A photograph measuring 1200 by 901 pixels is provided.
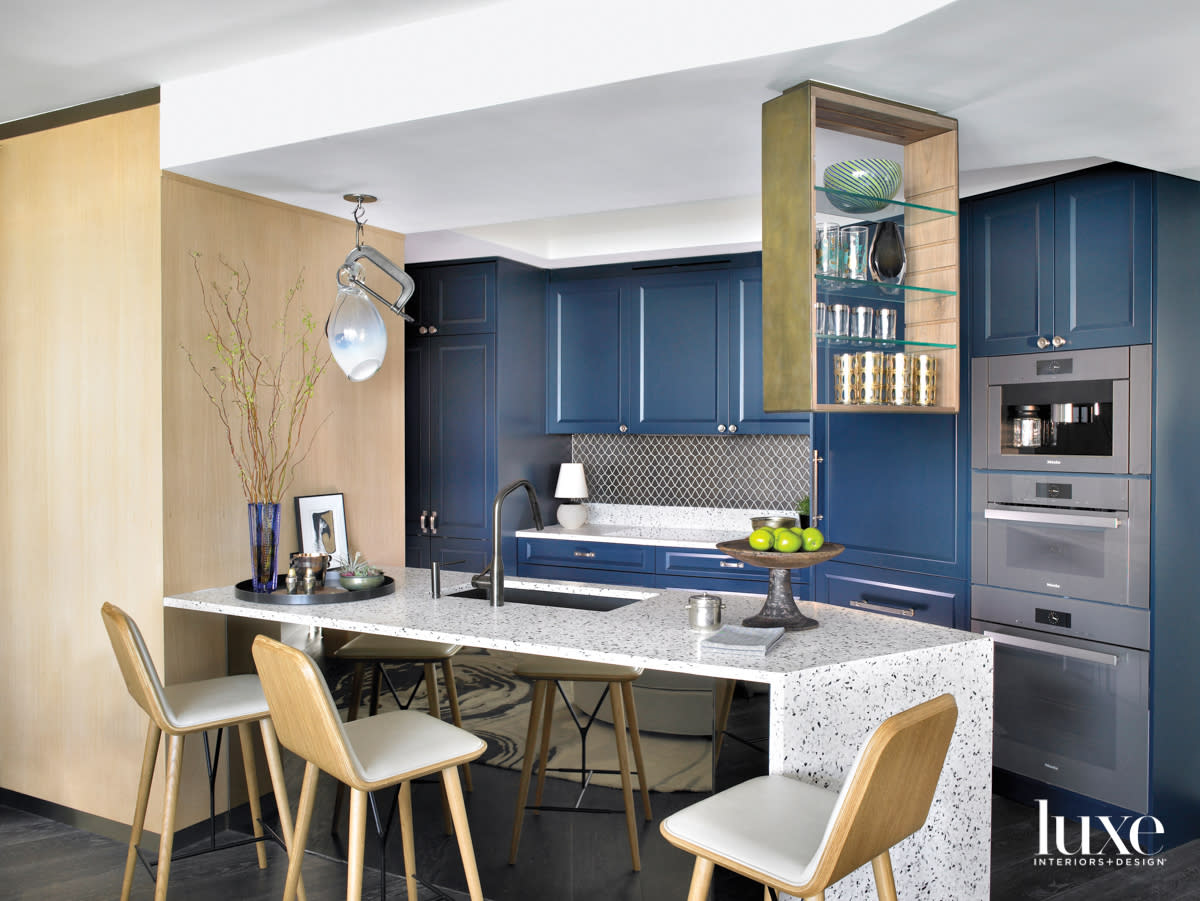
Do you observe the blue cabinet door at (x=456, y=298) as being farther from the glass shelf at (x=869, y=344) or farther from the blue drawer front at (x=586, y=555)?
the glass shelf at (x=869, y=344)

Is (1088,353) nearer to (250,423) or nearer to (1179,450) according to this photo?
(1179,450)

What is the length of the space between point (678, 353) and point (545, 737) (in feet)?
9.21

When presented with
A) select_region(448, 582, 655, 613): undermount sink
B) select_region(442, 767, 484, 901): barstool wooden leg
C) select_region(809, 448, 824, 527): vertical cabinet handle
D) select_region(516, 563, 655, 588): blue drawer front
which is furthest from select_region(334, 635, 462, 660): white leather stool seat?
select_region(809, 448, 824, 527): vertical cabinet handle

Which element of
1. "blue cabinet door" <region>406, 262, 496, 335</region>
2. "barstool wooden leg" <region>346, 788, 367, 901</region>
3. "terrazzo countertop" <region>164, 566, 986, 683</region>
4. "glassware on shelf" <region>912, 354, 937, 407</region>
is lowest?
"barstool wooden leg" <region>346, 788, 367, 901</region>

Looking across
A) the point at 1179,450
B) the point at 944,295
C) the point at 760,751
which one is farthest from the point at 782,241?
the point at 1179,450

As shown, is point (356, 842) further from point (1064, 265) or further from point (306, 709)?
point (1064, 265)

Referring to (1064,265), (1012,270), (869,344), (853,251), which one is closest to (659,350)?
(1012,270)

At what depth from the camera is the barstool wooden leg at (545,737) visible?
2346mm

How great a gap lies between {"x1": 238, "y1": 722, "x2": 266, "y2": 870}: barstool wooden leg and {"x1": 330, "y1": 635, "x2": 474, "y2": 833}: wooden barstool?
11.2 inches

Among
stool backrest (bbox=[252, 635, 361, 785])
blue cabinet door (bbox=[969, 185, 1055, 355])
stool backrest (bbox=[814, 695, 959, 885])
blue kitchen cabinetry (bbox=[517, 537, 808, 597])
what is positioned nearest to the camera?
stool backrest (bbox=[814, 695, 959, 885])

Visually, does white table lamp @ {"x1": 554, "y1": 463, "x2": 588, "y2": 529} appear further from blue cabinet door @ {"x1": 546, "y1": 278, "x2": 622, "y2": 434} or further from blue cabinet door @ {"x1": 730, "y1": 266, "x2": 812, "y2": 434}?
blue cabinet door @ {"x1": 730, "y1": 266, "x2": 812, "y2": 434}

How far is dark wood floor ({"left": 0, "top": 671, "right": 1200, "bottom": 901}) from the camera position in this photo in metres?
2.12

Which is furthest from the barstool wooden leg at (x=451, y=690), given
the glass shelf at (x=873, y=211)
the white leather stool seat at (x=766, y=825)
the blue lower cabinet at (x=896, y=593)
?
the blue lower cabinet at (x=896, y=593)

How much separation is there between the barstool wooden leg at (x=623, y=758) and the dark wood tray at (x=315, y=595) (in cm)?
94
